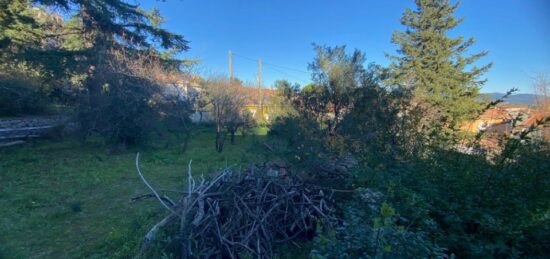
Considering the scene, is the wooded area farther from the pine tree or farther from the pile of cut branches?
the pine tree

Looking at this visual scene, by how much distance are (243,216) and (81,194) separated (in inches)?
166

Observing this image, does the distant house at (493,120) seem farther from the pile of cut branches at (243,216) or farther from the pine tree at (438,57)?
the pine tree at (438,57)

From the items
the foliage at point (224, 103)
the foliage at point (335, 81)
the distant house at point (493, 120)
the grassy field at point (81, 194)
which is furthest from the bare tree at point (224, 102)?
the distant house at point (493, 120)

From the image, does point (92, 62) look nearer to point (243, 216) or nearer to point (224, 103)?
point (224, 103)

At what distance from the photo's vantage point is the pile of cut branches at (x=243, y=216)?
2.58m

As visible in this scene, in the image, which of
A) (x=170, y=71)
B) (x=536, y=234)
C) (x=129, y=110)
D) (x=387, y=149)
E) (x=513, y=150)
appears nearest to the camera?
(x=536, y=234)

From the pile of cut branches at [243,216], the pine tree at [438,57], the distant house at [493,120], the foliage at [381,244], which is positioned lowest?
the pile of cut branches at [243,216]


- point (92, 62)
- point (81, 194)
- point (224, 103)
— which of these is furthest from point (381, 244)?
point (92, 62)

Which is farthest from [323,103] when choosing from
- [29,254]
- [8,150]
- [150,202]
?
[8,150]

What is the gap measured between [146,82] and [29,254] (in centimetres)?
714

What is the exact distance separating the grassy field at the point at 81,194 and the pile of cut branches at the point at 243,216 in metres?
0.76

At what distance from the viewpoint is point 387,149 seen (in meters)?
3.69

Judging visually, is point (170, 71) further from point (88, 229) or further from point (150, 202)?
point (88, 229)

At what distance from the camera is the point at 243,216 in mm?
2895
